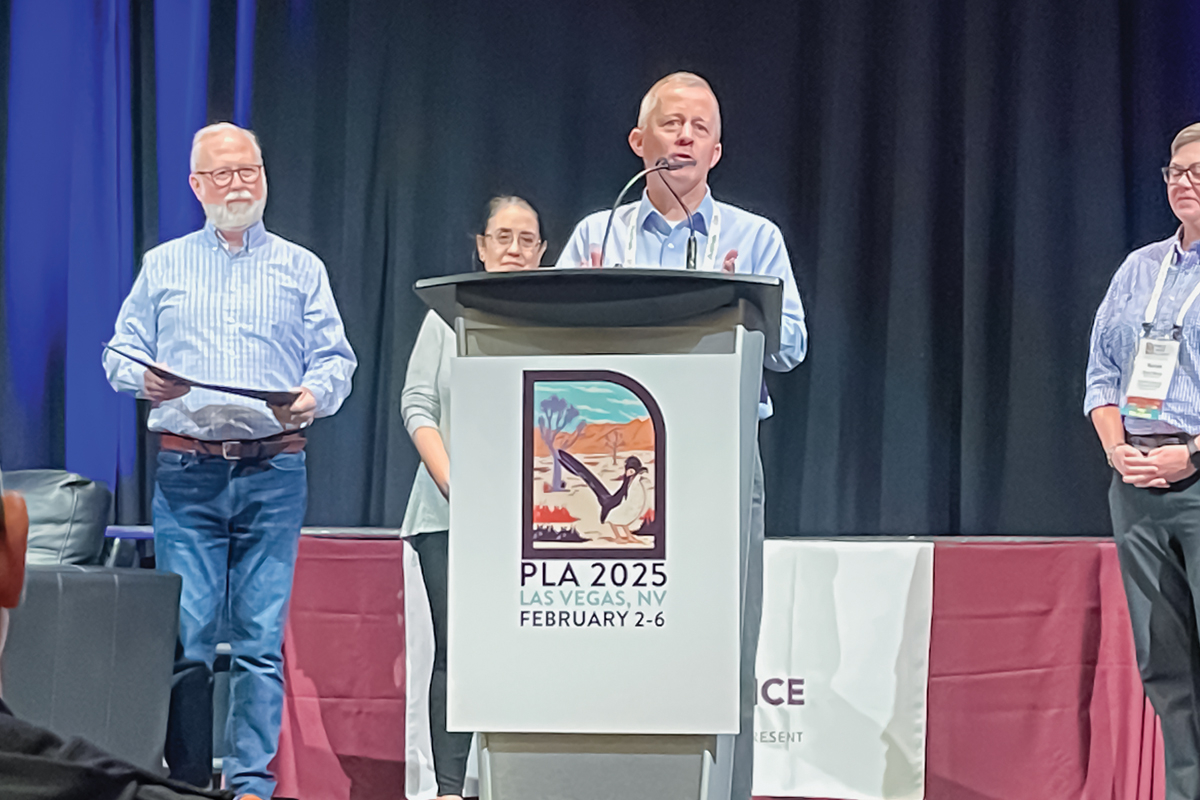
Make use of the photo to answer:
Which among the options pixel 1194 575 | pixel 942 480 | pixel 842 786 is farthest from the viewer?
pixel 942 480

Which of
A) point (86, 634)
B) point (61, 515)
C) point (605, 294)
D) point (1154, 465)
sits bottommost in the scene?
point (86, 634)

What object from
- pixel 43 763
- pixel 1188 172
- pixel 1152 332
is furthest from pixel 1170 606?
pixel 43 763

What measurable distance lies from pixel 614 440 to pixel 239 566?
169 cm

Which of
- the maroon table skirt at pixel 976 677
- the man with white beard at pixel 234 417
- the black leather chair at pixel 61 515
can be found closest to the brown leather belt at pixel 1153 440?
the maroon table skirt at pixel 976 677

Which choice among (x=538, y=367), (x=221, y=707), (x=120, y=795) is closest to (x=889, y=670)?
(x=221, y=707)

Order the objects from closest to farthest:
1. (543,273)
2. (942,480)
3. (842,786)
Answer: (543,273) → (842,786) → (942,480)

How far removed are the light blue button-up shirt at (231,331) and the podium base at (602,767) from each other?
5.18 feet

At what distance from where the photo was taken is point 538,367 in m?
1.73

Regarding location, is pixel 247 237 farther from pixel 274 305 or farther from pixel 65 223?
pixel 65 223

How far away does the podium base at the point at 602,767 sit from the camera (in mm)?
1725

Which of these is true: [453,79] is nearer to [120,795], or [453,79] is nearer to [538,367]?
[538,367]

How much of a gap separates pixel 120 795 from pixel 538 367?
3.59 feet

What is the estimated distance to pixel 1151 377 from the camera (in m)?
3.00

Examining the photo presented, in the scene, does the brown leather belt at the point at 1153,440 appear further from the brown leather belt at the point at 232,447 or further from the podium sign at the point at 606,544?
the brown leather belt at the point at 232,447
